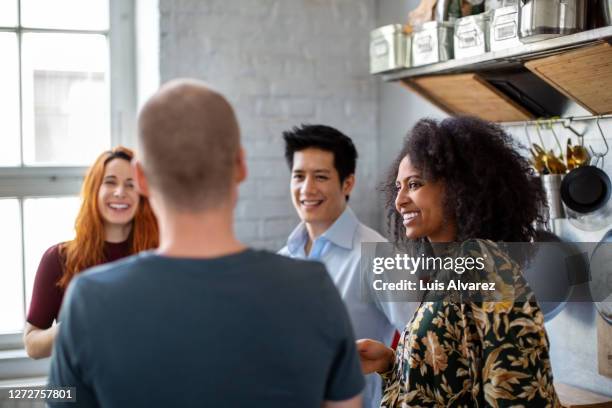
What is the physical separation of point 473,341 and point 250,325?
0.56 m

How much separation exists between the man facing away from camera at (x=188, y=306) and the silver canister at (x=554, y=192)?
1.28 metres

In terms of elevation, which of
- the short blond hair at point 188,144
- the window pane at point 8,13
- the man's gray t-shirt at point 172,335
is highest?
the window pane at point 8,13

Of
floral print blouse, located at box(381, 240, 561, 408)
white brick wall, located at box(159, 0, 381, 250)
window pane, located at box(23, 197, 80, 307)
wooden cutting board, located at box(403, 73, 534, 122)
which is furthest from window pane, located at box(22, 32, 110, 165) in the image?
floral print blouse, located at box(381, 240, 561, 408)

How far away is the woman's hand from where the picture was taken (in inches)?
59.5

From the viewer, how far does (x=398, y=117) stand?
2879 millimetres

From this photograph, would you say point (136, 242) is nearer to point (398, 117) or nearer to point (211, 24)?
point (211, 24)

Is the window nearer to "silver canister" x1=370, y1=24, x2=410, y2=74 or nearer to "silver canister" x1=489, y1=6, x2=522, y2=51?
"silver canister" x1=370, y1=24, x2=410, y2=74

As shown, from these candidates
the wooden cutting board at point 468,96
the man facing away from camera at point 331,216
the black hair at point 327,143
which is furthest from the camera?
the black hair at point 327,143

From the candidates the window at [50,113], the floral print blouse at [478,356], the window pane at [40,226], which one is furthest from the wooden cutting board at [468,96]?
the window pane at [40,226]

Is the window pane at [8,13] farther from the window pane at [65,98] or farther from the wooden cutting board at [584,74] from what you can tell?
the wooden cutting board at [584,74]

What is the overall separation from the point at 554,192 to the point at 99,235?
133 centimetres

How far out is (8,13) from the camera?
2.73m

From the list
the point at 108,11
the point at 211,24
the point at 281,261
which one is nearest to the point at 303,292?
the point at 281,261

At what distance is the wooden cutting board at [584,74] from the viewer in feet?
5.71
